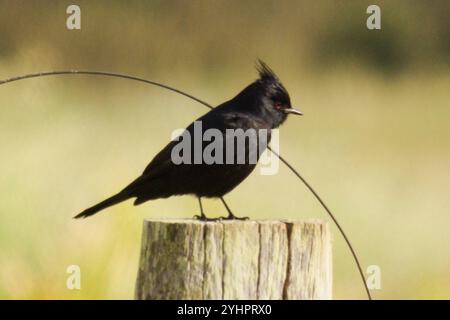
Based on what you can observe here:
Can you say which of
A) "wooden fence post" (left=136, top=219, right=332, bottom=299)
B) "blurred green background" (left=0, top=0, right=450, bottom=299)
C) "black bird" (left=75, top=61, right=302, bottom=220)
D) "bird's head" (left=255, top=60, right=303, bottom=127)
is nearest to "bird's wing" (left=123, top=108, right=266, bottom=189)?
"black bird" (left=75, top=61, right=302, bottom=220)

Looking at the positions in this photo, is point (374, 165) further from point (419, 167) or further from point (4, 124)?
point (4, 124)

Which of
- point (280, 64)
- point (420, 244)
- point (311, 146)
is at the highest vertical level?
point (280, 64)

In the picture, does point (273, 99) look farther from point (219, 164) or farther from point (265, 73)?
point (219, 164)

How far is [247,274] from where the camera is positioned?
15.8ft

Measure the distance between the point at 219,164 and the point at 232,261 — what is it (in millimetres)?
1745

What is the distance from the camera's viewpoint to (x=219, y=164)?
6.52m

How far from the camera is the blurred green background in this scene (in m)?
7.54

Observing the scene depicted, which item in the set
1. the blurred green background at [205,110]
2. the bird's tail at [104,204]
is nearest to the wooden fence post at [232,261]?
the bird's tail at [104,204]

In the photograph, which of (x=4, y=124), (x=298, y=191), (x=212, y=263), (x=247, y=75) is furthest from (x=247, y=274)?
(x=247, y=75)

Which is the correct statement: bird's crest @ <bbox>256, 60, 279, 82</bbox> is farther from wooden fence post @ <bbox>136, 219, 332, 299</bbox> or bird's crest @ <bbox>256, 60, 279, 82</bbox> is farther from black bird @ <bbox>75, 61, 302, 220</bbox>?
wooden fence post @ <bbox>136, 219, 332, 299</bbox>

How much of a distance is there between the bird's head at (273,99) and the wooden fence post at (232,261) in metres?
1.94

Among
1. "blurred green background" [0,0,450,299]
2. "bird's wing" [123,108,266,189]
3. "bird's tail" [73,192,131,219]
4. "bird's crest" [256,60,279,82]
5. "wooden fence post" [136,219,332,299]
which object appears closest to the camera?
"wooden fence post" [136,219,332,299]

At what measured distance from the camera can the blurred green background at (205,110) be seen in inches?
297

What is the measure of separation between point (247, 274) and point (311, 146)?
502 centimetres
